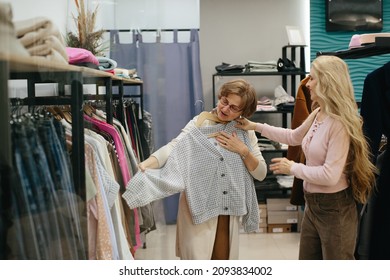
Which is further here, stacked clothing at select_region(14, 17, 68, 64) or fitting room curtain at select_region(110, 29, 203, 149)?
fitting room curtain at select_region(110, 29, 203, 149)

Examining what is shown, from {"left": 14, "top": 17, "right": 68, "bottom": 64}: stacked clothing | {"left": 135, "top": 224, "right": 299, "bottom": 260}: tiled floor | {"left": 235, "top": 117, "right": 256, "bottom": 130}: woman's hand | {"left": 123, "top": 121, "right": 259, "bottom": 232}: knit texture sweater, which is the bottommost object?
{"left": 135, "top": 224, "right": 299, "bottom": 260}: tiled floor

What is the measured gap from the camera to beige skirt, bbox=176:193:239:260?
5.13 ft

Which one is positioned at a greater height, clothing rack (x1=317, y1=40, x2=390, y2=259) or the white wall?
the white wall

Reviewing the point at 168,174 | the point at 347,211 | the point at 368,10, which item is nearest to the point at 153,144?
the point at 168,174

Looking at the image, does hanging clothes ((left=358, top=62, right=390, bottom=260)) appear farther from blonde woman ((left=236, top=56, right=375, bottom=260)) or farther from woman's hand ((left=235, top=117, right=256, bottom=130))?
woman's hand ((left=235, top=117, right=256, bottom=130))

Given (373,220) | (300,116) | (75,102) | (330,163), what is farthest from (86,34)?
(373,220)

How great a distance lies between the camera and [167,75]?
158cm

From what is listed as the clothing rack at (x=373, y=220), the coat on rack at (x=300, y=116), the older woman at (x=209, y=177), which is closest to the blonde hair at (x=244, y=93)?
the older woman at (x=209, y=177)

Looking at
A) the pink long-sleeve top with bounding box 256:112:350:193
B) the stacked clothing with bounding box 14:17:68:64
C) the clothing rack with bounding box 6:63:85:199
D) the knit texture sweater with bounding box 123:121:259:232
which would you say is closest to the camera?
the stacked clothing with bounding box 14:17:68:64

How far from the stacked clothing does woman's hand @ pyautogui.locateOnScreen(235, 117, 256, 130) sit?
571 millimetres

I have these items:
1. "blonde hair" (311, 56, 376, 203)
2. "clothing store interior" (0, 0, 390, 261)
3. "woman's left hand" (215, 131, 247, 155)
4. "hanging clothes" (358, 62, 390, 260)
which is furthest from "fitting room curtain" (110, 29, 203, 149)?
"hanging clothes" (358, 62, 390, 260)

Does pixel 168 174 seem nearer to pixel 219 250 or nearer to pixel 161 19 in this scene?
pixel 219 250

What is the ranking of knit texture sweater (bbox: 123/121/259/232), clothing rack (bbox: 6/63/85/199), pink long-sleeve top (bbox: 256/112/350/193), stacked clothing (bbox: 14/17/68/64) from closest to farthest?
1. stacked clothing (bbox: 14/17/68/64)
2. clothing rack (bbox: 6/63/85/199)
3. pink long-sleeve top (bbox: 256/112/350/193)
4. knit texture sweater (bbox: 123/121/259/232)

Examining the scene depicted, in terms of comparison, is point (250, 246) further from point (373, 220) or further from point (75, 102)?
point (75, 102)
